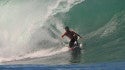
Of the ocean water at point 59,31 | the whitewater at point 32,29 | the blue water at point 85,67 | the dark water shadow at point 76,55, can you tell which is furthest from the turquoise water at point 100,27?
the blue water at point 85,67

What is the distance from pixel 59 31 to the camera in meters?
17.0

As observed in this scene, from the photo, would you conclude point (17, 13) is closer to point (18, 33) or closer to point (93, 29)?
point (18, 33)

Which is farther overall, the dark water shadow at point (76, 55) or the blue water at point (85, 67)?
the dark water shadow at point (76, 55)

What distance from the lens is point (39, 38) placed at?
1723cm

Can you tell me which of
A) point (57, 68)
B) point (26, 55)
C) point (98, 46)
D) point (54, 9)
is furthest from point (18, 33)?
point (57, 68)

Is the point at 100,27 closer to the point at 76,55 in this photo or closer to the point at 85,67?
the point at 76,55

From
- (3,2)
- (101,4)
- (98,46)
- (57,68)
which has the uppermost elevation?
(3,2)

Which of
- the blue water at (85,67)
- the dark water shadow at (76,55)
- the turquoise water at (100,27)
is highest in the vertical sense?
the turquoise water at (100,27)

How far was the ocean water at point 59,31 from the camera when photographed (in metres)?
13.5

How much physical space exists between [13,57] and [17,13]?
19.0 feet

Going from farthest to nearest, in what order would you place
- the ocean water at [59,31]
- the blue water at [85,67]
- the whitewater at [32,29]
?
the whitewater at [32,29] → the ocean water at [59,31] → the blue water at [85,67]

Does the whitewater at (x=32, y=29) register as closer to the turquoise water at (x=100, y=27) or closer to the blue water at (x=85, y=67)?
the turquoise water at (x=100, y=27)

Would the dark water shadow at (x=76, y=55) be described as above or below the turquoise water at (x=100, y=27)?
below

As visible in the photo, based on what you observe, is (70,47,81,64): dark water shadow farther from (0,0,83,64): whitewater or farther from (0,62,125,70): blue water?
(0,62,125,70): blue water
